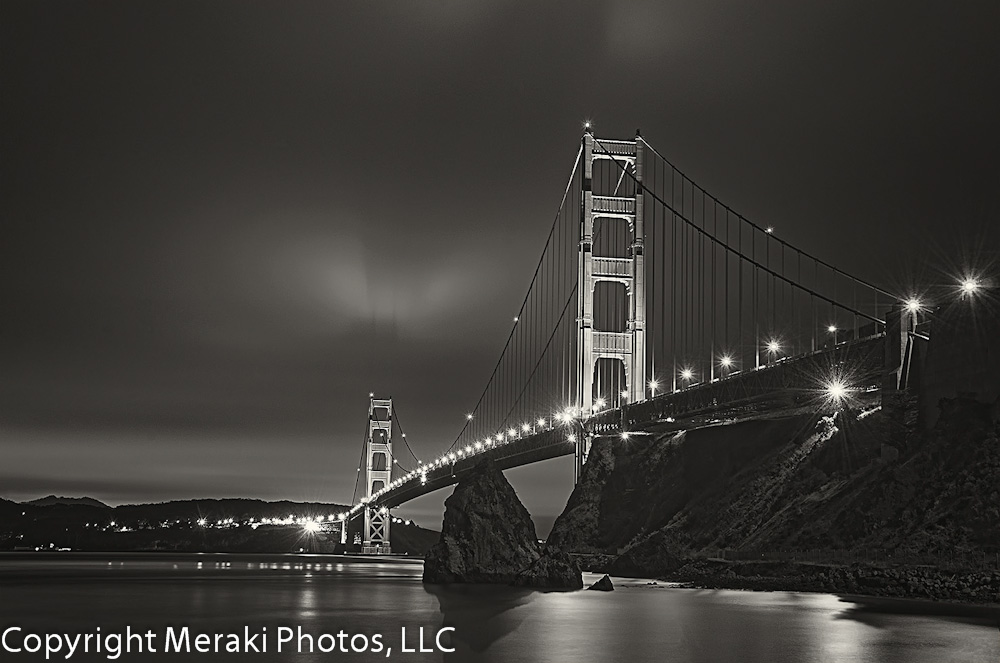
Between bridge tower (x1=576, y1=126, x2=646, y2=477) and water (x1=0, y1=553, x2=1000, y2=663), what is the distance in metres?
22.9

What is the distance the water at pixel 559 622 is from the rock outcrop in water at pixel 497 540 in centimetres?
144

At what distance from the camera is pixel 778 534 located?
48812mm

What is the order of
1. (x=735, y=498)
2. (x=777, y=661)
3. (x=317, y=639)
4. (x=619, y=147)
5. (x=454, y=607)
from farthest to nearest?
(x=619, y=147) → (x=735, y=498) → (x=454, y=607) → (x=317, y=639) → (x=777, y=661)

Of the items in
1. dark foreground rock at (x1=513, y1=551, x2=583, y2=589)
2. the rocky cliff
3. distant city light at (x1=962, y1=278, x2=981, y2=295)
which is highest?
distant city light at (x1=962, y1=278, x2=981, y2=295)

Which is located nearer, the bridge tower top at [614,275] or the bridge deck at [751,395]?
the bridge deck at [751,395]

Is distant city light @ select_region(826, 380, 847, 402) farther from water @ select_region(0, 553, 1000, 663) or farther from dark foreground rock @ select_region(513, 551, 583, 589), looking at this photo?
dark foreground rock @ select_region(513, 551, 583, 589)

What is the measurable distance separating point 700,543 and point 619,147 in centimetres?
2922

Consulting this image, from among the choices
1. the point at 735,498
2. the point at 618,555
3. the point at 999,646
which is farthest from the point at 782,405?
the point at 999,646

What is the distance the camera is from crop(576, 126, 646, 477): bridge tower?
226 feet

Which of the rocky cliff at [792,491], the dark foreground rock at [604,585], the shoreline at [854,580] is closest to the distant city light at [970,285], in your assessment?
the rocky cliff at [792,491]

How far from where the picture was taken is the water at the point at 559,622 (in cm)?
2311

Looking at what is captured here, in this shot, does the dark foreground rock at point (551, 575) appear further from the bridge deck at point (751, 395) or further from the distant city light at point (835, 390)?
the distant city light at point (835, 390)

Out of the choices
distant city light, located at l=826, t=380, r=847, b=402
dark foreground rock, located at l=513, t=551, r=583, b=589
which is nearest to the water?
dark foreground rock, located at l=513, t=551, r=583, b=589

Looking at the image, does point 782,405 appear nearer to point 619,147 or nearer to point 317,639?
point 619,147
